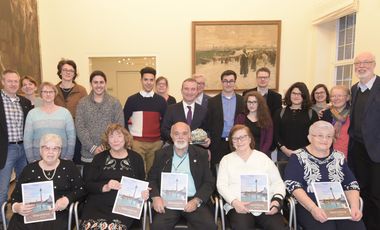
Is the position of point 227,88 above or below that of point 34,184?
above

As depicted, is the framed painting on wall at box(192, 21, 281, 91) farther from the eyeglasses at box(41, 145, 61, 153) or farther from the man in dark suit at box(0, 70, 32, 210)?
the eyeglasses at box(41, 145, 61, 153)

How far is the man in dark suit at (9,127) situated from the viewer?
10.8ft

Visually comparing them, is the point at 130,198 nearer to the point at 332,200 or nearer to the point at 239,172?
the point at 239,172

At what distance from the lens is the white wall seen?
21.3ft

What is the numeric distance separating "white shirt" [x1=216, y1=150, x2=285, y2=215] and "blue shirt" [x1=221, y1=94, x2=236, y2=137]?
0.85 meters

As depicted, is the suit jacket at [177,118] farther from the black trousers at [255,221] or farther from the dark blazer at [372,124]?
the dark blazer at [372,124]

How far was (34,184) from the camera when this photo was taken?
2678 millimetres

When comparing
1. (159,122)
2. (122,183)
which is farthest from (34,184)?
(159,122)

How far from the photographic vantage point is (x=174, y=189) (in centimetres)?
287

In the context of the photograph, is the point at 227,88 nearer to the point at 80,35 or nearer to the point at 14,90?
the point at 14,90

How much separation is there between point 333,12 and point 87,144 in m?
4.96

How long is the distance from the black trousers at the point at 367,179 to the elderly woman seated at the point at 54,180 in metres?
2.86

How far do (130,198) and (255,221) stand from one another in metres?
1.14

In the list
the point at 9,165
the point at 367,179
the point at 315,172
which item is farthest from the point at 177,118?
the point at 367,179
